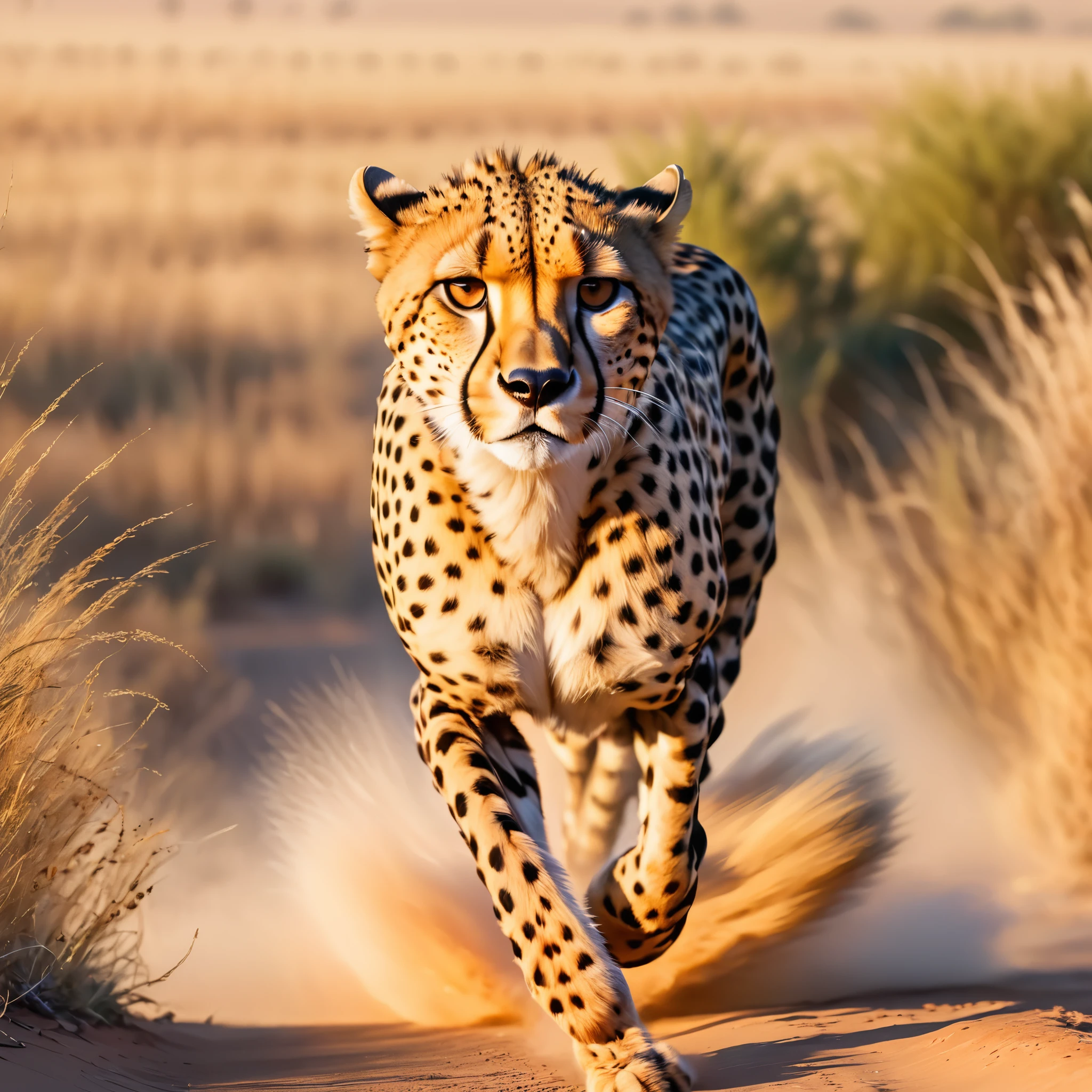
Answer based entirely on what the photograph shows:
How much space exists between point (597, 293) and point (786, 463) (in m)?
4.53

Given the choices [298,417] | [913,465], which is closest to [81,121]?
[298,417]

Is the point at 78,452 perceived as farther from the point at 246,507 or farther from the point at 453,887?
the point at 453,887

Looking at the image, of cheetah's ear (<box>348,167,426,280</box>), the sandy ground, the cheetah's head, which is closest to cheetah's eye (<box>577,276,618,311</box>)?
the cheetah's head

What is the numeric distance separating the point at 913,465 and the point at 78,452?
14.9ft

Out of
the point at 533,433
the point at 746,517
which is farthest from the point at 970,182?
the point at 533,433

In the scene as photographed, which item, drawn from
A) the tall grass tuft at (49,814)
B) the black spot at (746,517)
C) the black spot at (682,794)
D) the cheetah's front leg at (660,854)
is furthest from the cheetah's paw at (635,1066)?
the black spot at (746,517)

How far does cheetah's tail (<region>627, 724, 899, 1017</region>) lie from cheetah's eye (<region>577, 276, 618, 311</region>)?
171cm

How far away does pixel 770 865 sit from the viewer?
3736 mm

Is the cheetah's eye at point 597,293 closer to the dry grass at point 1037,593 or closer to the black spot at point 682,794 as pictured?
the black spot at point 682,794

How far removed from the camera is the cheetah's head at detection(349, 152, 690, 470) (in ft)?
7.77

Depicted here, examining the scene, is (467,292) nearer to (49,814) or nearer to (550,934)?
(550,934)

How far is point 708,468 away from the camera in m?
3.12

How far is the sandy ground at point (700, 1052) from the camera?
8.55 ft

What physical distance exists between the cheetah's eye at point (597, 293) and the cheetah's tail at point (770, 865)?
1.71 m
